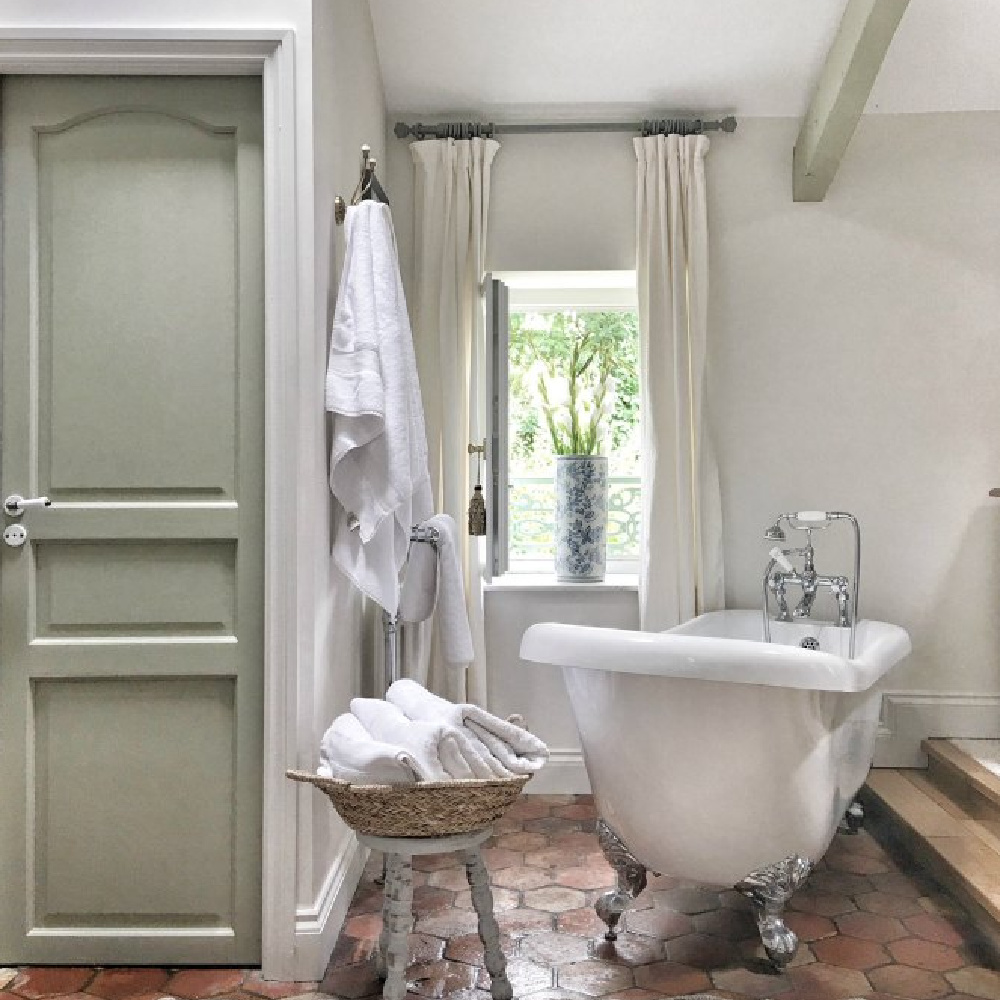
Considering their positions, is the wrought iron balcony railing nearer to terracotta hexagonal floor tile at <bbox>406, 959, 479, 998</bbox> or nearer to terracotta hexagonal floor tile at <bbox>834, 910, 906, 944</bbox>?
terracotta hexagonal floor tile at <bbox>834, 910, 906, 944</bbox>

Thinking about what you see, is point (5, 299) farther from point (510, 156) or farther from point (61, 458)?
point (510, 156)

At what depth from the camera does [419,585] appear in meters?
2.59

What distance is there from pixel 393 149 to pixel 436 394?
2.93 ft

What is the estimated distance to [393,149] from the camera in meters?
3.47

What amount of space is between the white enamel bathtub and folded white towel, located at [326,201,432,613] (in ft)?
1.43

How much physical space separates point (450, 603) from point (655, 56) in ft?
6.58

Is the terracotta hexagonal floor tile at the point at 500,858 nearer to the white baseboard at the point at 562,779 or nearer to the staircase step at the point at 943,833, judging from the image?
the white baseboard at the point at 562,779

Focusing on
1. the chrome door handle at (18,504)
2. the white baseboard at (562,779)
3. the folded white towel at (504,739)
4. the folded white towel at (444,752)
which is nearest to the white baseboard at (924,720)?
the white baseboard at (562,779)

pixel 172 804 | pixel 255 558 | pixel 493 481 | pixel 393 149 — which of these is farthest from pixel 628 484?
pixel 172 804

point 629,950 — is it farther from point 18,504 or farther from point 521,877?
point 18,504

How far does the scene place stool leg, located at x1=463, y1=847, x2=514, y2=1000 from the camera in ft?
6.43

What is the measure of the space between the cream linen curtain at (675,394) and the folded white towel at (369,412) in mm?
1234

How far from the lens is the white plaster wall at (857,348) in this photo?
3420mm

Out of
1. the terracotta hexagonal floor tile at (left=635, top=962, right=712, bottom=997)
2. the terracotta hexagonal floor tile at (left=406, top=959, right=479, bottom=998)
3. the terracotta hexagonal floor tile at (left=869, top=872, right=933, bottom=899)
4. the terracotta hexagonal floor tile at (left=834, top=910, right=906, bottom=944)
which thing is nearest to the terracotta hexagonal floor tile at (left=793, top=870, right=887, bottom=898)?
the terracotta hexagonal floor tile at (left=869, top=872, right=933, bottom=899)
